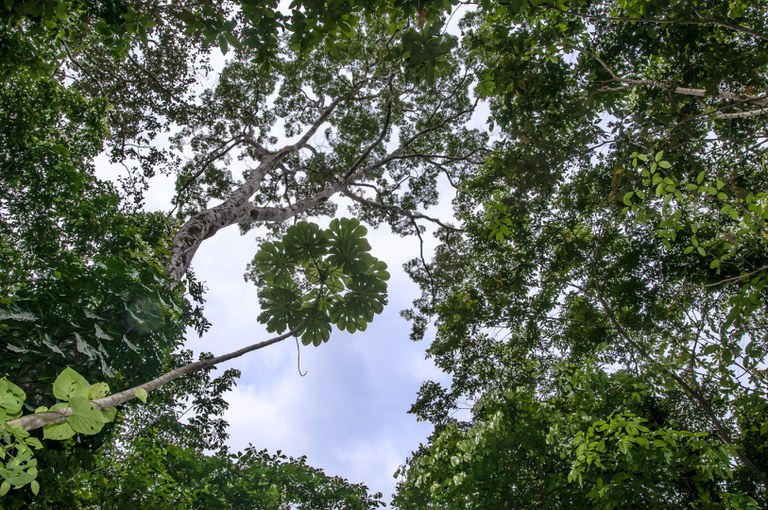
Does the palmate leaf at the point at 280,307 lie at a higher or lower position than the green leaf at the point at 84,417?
higher

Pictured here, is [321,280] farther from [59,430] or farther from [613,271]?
[613,271]

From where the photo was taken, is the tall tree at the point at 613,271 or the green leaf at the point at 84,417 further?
the tall tree at the point at 613,271

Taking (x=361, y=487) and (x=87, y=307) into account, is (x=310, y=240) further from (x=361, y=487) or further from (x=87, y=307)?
(x=361, y=487)

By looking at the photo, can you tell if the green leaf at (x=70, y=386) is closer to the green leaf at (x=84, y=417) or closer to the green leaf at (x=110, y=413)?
the green leaf at (x=84, y=417)

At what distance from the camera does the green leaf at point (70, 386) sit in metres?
1.26

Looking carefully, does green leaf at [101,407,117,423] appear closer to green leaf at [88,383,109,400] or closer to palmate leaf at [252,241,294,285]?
green leaf at [88,383,109,400]

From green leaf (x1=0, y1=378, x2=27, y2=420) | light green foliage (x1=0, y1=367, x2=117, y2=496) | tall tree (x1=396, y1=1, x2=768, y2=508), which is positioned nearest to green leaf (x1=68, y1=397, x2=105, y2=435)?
light green foliage (x1=0, y1=367, x2=117, y2=496)

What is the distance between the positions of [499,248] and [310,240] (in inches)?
135

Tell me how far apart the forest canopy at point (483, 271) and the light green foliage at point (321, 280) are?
0.03 meters

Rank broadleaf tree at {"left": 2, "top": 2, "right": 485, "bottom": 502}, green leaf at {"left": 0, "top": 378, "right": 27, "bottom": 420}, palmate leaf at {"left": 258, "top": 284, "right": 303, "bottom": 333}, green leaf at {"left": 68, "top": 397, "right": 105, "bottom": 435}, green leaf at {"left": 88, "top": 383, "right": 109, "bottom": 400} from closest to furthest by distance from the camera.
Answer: green leaf at {"left": 0, "top": 378, "right": 27, "bottom": 420} → green leaf at {"left": 68, "top": 397, "right": 105, "bottom": 435} → green leaf at {"left": 88, "top": 383, "right": 109, "bottom": 400} → broadleaf tree at {"left": 2, "top": 2, "right": 485, "bottom": 502} → palmate leaf at {"left": 258, "top": 284, "right": 303, "bottom": 333}

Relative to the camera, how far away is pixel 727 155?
191 inches

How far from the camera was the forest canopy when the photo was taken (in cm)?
307

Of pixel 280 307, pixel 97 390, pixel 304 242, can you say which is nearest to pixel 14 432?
pixel 97 390

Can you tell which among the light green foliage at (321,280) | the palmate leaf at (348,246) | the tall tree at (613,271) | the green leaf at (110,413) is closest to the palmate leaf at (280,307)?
the light green foliage at (321,280)
